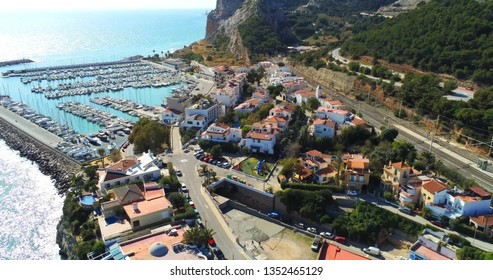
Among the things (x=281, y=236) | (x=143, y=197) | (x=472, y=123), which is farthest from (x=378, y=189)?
(x=143, y=197)

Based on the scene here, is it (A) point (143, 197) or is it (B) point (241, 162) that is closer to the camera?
(A) point (143, 197)

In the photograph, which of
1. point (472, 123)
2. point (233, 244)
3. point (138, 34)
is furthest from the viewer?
point (138, 34)

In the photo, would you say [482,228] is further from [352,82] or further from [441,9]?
[441,9]

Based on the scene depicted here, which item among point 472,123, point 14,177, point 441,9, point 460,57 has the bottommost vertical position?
point 14,177

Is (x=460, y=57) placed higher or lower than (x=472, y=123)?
higher

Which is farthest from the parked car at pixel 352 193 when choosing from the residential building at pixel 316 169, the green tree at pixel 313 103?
the green tree at pixel 313 103

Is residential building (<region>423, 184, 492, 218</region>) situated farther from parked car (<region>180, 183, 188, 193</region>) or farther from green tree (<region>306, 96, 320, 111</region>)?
green tree (<region>306, 96, 320, 111</region>)
